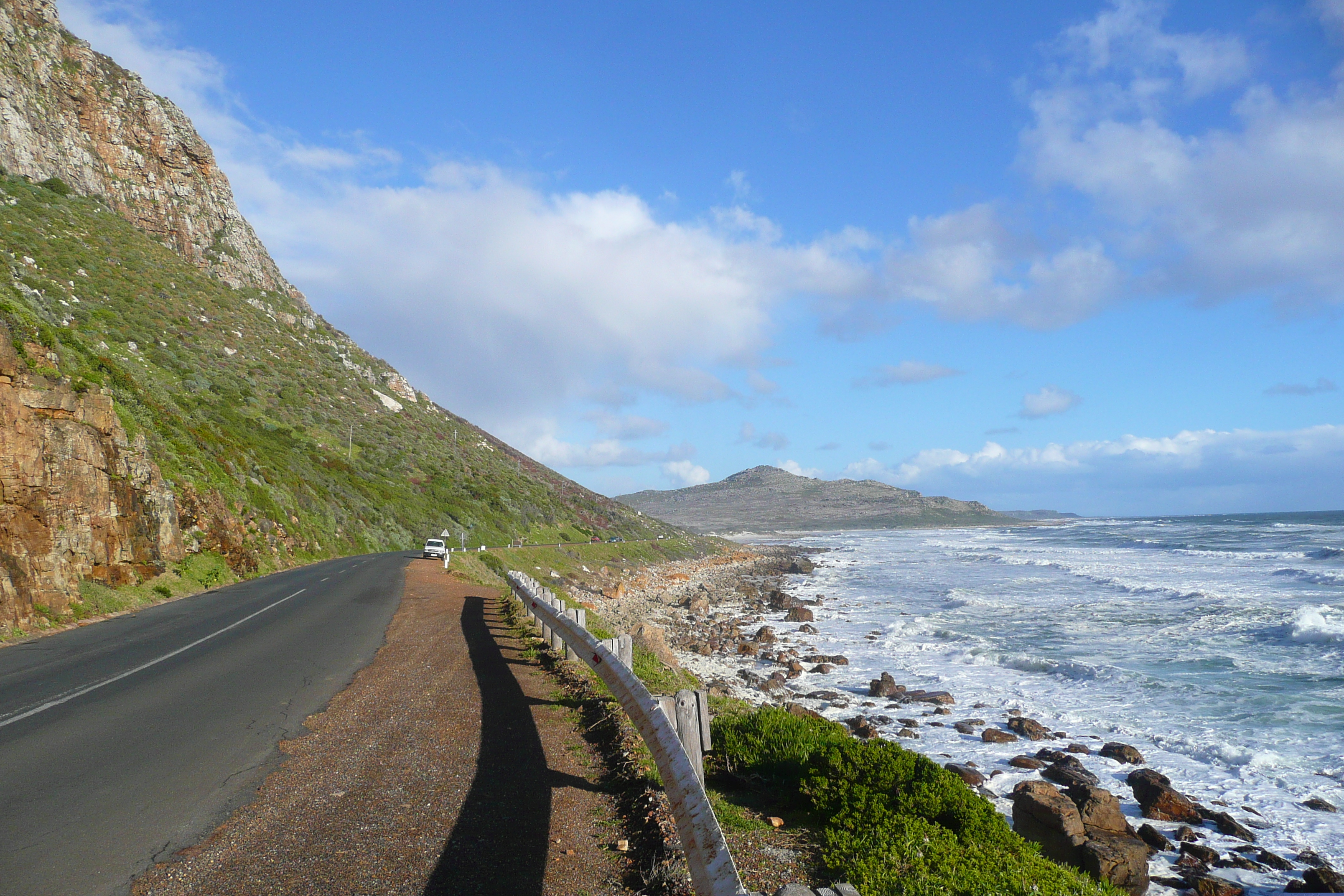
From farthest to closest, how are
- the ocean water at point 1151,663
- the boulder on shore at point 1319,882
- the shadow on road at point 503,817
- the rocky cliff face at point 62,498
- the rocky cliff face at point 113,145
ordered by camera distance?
the rocky cliff face at point 113,145, the rocky cliff face at point 62,498, the ocean water at point 1151,663, the boulder on shore at point 1319,882, the shadow on road at point 503,817

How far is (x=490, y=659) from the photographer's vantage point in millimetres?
10750

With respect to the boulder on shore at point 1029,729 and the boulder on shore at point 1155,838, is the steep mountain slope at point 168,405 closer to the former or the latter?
the boulder on shore at point 1155,838

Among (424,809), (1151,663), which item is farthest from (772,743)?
(1151,663)

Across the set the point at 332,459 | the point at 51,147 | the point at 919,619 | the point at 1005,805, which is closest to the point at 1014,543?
the point at 919,619

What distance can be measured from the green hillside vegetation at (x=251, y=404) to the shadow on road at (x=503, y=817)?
1722cm

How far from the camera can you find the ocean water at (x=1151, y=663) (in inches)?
471

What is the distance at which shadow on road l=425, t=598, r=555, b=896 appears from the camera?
412cm

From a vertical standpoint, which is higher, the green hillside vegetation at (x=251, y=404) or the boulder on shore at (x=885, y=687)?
the green hillside vegetation at (x=251, y=404)

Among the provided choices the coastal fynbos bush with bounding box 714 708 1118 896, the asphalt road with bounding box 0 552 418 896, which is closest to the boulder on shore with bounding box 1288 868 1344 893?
the coastal fynbos bush with bounding box 714 708 1118 896

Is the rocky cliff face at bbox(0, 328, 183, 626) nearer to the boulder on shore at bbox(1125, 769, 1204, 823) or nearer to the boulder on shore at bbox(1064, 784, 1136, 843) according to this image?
the boulder on shore at bbox(1064, 784, 1136, 843)

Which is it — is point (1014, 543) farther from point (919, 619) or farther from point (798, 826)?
point (798, 826)

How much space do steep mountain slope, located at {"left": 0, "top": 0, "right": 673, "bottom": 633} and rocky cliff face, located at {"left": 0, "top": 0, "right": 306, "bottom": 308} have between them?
21 cm

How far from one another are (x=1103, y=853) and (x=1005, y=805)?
111 inches

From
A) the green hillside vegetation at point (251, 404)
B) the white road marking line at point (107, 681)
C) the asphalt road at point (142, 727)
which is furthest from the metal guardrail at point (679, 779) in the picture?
the green hillside vegetation at point (251, 404)
